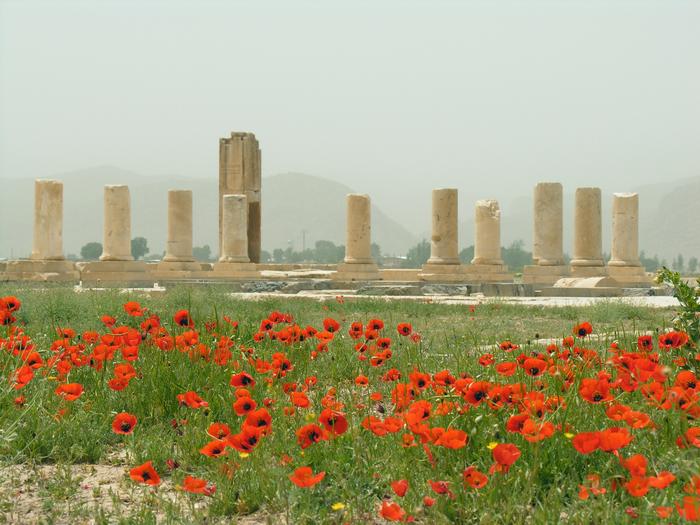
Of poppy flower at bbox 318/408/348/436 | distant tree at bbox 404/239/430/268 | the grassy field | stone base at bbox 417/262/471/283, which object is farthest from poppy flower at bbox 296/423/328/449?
distant tree at bbox 404/239/430/268

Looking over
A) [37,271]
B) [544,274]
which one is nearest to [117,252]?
[37,271]

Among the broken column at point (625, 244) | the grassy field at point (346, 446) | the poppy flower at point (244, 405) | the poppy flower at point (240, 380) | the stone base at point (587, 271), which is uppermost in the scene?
the broken column at point (625, 244)

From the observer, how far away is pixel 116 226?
1191 inches

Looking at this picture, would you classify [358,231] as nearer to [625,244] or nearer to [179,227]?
[179,227]

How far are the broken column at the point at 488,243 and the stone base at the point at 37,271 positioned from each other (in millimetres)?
13858

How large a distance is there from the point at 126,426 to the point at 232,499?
710mm

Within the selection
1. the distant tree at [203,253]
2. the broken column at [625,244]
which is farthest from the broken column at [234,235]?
the distant tree at [203,253]

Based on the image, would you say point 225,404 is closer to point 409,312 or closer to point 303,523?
point 303,523

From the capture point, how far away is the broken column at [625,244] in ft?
96.7

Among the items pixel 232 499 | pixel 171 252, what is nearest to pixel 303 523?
pixel 232 499

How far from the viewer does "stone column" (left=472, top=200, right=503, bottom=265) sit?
30266mm

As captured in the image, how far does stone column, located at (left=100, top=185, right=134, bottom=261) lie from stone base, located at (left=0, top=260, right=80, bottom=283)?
1.46 metres

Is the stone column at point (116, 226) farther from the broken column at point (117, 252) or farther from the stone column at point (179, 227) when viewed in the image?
the stone column at point (179, 227)

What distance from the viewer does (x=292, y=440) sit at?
16.5ft
